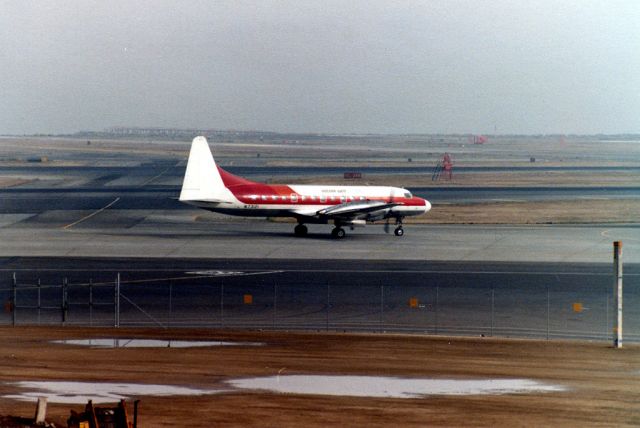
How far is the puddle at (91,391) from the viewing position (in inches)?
1048

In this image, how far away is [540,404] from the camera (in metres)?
27.5

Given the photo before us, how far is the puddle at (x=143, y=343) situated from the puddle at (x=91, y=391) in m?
7.15

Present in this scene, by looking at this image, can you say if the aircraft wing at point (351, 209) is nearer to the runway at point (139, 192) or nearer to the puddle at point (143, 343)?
the runway at point (139, 192)

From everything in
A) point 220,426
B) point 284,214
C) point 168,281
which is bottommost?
point 220,426

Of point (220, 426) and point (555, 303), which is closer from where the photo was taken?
point (220, 426)

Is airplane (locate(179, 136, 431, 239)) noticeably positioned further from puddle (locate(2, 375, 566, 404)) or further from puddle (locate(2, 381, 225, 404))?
puddle (locate(2, 381, 225, 404))

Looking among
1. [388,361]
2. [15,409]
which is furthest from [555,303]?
[15,409]

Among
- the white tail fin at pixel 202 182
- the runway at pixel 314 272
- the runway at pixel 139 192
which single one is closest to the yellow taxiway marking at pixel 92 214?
the runway at pixel 314 272

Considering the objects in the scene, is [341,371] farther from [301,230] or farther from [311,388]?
[301,230]

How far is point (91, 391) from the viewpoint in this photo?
2784cm

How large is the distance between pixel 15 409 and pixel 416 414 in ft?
34.0

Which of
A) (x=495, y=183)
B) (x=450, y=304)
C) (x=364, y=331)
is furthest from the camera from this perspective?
(x=495, y=183)

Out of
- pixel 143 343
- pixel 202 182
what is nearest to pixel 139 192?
pixel 202 182

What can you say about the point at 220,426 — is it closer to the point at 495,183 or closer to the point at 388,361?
the point at 388,361
